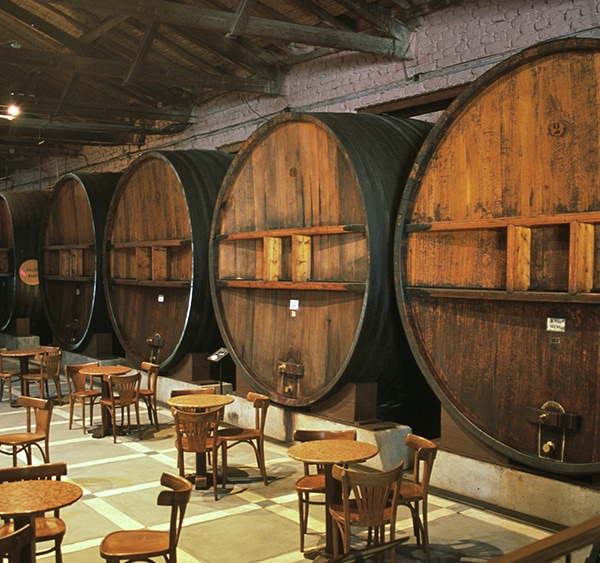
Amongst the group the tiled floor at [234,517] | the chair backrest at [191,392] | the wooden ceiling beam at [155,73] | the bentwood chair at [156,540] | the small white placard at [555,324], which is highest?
the wooden ceiling beam at [155,73]

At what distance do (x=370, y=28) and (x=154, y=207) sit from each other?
2969 millimetres

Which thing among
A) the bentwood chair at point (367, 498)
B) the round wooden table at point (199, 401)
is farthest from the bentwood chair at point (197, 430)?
the bentwood chair at point (367, 498)

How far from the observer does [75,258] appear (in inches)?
400

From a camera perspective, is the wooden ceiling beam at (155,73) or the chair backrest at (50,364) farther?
the wooden ceiling beam at (155,73)

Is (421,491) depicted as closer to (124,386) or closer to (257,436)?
(257,436)

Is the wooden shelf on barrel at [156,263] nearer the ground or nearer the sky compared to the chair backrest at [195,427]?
nearer the sky

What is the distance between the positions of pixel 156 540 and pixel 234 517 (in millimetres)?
1283

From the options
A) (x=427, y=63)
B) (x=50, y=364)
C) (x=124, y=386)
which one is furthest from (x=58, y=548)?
(x=427, y=63)

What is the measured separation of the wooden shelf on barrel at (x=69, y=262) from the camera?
991 centimetres

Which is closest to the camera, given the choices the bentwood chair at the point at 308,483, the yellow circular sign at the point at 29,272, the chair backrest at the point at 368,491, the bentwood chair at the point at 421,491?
the chair backrest at the point at 368,491

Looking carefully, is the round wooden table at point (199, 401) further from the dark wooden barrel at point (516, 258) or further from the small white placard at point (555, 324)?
the small white placard at point (555, 324)

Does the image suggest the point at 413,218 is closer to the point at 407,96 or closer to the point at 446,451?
the point at 446,451

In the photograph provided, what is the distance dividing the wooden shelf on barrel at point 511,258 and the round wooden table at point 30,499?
101 inches

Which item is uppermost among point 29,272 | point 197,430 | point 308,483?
point 29,272
